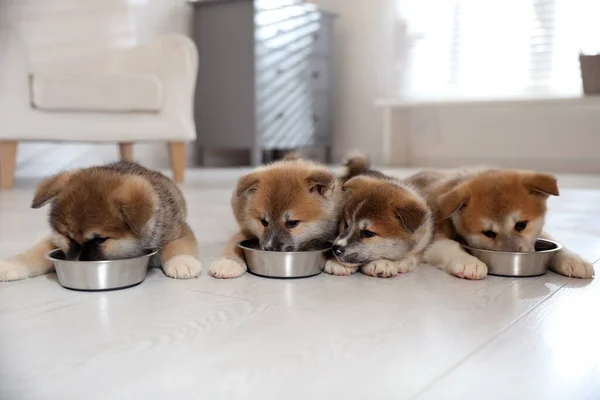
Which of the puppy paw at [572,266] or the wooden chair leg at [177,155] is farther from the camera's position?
the wooden chair leg at [177,155]

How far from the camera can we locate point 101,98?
4.52m

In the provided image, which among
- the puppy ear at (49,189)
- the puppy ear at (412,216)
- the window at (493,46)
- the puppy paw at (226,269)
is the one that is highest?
the window at (493,46)

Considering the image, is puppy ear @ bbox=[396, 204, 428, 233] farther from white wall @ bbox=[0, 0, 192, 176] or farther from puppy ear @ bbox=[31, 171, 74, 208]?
white wall @ bbox=[0, 0, 192, 176]

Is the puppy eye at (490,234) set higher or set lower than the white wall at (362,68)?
lower

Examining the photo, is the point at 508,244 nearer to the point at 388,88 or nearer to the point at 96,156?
the point at 96,156

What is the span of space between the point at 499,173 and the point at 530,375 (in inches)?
46.9

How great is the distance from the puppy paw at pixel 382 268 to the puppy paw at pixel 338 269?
53 mm

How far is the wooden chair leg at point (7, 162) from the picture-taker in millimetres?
4391

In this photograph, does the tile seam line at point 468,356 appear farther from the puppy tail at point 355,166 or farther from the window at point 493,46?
the window at point 493,46


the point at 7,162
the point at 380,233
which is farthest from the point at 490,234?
the point at 7,162

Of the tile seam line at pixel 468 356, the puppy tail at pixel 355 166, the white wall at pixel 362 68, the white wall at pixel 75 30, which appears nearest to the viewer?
the tile seam line at pixel 468 356

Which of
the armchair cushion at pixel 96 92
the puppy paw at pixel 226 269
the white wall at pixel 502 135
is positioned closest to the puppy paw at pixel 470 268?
the puppy paw at pixel 226 269


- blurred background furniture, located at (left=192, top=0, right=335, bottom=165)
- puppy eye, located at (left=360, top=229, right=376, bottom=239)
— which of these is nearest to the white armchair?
blurred background furniture, located at (left=192, top=0, right=335, bottom=165)

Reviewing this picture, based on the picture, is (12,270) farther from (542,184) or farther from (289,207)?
(542,184)
